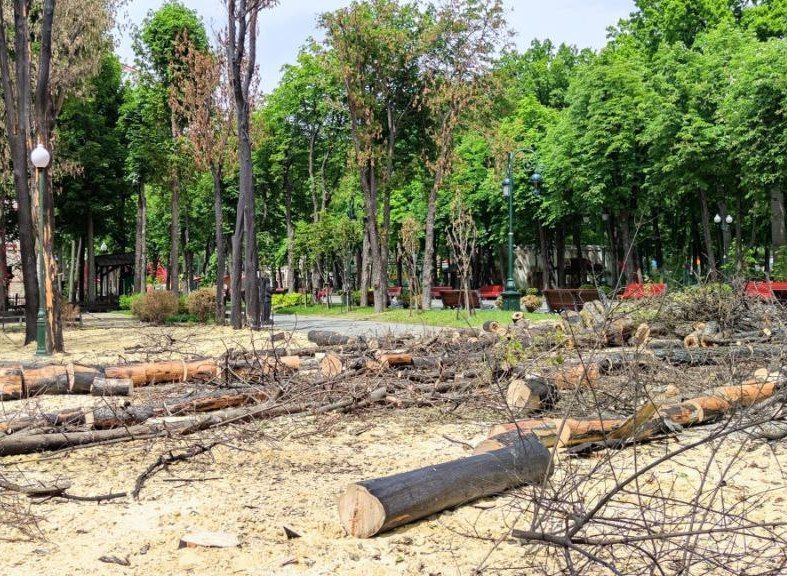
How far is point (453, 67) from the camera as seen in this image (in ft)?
95.8

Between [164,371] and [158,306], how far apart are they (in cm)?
1495

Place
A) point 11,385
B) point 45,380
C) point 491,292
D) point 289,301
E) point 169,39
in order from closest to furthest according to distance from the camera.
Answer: point 11,385 → point 45,380 → point 169,39 → point 491,292 → point 289,301

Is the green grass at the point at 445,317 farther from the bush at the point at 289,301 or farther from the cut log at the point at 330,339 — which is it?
the bush at the point at 289,301

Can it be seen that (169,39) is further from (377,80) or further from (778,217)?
(778,217)

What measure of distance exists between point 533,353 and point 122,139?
31850 mm

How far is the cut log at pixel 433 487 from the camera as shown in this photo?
424cm

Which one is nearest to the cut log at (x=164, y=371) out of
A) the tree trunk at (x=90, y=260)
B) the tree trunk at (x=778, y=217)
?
the tree trunk at (x=778, y=217)

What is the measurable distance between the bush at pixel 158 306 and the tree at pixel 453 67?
8.72 meters

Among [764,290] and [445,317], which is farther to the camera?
[445,317]

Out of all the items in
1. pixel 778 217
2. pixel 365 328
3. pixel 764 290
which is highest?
pixel 778 217

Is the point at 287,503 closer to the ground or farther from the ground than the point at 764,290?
closer to the ground

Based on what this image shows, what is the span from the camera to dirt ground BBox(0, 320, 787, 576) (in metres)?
3.91

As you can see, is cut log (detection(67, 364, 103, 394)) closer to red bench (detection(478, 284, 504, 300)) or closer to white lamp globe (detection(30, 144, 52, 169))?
white lamp globe (detection(30, 144, 52, 169))

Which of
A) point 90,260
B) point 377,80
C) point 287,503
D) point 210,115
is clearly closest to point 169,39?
point 210,115
